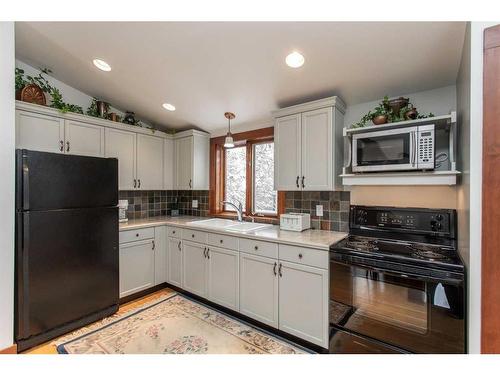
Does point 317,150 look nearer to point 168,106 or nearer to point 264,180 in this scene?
point 264,180

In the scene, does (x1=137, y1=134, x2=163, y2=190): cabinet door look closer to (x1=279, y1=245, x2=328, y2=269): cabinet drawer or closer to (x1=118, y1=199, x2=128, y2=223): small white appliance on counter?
(x1=118, y1=199, x2=128, y2=223): small white appliance on counter

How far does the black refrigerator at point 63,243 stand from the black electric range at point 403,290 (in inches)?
84.1

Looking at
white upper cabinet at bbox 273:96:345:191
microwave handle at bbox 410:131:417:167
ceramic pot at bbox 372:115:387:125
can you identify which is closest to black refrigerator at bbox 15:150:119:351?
white upper cabinet at bbox 273:96:345:191

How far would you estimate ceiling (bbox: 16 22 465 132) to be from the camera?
1646mm

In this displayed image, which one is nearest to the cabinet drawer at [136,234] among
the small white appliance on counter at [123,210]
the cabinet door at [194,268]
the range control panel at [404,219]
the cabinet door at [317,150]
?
the small white appliance on counter at [123,210]

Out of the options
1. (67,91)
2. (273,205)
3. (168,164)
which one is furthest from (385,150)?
(67,91)

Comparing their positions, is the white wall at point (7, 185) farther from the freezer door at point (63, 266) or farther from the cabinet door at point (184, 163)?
the cabinet door at point (184, 163)

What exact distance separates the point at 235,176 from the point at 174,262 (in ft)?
4.52

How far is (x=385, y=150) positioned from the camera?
1.94 metres

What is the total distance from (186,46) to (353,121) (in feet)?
5.44

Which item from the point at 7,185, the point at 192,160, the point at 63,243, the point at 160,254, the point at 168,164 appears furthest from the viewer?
the point at 168,164

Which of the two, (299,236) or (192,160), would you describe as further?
(192,160)
